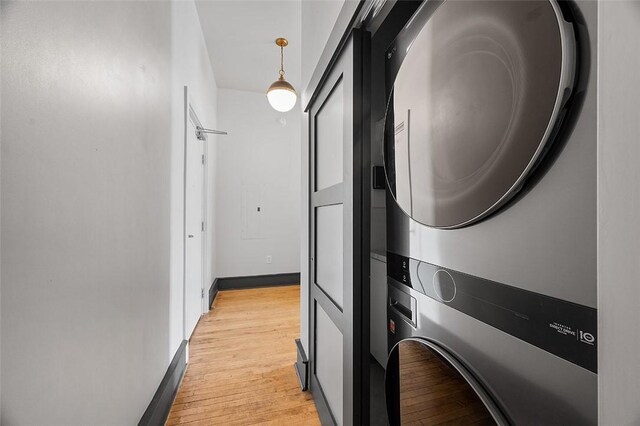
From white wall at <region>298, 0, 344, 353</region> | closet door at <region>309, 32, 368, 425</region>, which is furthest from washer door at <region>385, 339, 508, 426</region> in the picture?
white wall at <region>298, 0, 344, 353</region>

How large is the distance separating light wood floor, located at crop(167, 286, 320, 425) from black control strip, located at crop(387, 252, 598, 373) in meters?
1.38

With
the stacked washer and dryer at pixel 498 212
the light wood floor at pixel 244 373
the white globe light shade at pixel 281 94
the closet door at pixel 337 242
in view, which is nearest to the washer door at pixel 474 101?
the stacked washer and dryer at pixel 498 212

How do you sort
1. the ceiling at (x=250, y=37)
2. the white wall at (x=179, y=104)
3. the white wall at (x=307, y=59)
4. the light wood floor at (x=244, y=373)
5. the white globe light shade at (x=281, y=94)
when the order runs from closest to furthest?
the white wall at (x=307, y=59) < the light wood floor at (x=244, y=373) < the white wall at (x=179, y=104) < the ceiling at (x=250, y=37) < the white globe light shade at (x=281, y=94)

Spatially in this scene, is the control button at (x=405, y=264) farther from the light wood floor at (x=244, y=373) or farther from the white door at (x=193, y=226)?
the white door at (x=193, y=226)

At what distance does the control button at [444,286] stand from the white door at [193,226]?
2046 millimetres

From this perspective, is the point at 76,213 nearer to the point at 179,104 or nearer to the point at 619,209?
the point at 619,209

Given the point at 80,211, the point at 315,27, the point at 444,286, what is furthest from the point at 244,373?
the point at 315,27

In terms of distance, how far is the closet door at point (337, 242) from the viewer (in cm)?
104

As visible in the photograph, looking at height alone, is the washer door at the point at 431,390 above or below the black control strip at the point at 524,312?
below

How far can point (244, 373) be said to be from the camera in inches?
78.2

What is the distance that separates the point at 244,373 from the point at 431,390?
1714mm

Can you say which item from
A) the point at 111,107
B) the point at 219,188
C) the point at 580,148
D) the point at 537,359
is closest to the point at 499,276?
the point at 537,359

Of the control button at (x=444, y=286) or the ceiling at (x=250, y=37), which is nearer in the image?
the control button at (x=444, y=286)

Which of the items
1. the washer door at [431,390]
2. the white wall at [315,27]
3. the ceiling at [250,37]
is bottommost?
the washer door at [431,390]
